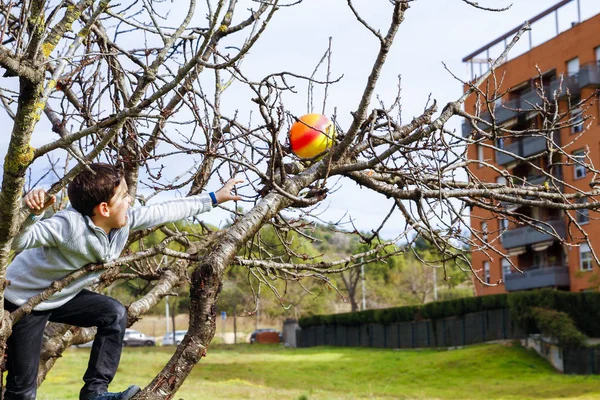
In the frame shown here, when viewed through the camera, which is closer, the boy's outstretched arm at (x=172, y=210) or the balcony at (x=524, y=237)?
the boy's outstretched arm at (x=172, y=210)

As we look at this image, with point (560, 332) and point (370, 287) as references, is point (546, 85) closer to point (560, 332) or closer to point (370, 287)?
point (560, 332)

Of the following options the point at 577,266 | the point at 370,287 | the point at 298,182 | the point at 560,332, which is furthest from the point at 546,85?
A: the point at 298,182

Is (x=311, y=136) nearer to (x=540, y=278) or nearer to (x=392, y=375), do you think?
(x=392, y=375)

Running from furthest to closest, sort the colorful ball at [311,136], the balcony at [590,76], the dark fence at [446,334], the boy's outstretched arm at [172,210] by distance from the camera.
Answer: the balcony at [590,76], the dark fence at [446,334], the colorful ball at [311,136], the boy's outstretched arm at [172,210]

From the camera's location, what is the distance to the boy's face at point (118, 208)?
13.4 feet

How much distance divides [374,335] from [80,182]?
121ft

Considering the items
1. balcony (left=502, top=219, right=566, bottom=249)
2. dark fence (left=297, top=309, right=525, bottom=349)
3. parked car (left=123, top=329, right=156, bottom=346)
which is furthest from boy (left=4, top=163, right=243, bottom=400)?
parked car (left=123, top=329, right=156, bottom=346)

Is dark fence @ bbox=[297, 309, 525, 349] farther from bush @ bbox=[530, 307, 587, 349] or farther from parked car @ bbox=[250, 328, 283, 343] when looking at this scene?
parked car @ bbox=[250, 328, 283, 343]

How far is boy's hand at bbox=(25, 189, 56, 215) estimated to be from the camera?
342 centimetres

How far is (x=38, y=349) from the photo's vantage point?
13.6 ft

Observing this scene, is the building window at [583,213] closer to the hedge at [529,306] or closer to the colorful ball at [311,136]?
the colorful ball at [311,136]

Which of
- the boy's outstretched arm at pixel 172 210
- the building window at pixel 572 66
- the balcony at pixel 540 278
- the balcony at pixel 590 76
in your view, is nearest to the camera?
the boy's outstretched arm at pixel 172 210

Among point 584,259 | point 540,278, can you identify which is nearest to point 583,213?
point 584,259

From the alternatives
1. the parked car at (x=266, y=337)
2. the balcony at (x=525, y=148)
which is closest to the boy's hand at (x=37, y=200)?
the balcony at (x=525, y=148)
